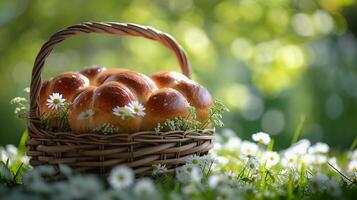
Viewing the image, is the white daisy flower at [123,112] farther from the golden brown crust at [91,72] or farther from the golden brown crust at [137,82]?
the golden brown crust at [91,72]

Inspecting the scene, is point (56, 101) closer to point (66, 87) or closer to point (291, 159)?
point (66, 87)

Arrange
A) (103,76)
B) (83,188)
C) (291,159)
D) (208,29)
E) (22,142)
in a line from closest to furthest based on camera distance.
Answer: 1. (83,188)
2. (103,76)
3. (291,159)
4. (22,142)
5. (208,29)

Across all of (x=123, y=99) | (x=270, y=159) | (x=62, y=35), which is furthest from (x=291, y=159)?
(x=62, y=35)

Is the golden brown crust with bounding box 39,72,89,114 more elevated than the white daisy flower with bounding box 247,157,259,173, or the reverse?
the golden brown crust with bounding box 39,72,89,114

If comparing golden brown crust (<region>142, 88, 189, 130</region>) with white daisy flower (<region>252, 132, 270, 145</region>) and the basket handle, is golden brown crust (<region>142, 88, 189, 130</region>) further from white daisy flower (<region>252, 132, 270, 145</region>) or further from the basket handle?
white daisy flower (<region>252, 132, 270, 145</region>)

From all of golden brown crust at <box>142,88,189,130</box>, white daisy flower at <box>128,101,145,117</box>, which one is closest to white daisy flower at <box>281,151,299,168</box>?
golden brown crust at <box>142,88,189,130</box>

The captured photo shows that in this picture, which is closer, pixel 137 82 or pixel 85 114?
pixel 85 114

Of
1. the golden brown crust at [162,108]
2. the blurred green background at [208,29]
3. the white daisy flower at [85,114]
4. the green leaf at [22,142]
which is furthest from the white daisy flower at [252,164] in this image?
the blurred green background at [208,29]

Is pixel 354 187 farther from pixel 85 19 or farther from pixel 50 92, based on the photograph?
pixel 85 19
